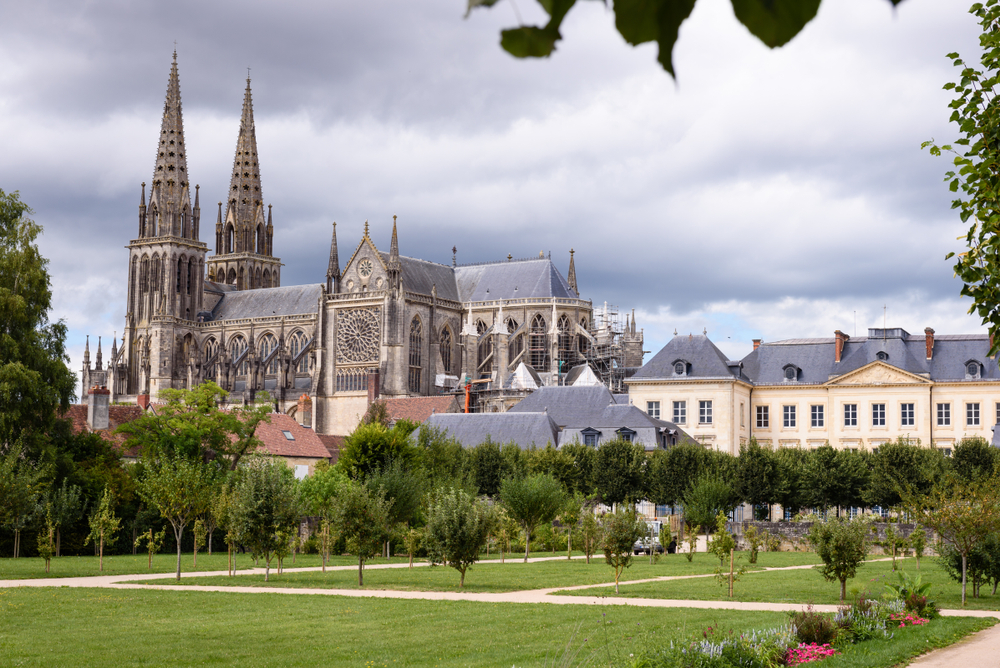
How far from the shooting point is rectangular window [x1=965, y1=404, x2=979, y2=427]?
200 feet

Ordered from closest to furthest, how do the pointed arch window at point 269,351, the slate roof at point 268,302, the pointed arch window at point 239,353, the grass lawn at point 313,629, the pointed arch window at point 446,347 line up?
the grass lawn at point 313,629 → the pointed arch window at point 446,347 → the pointed arch window at point 269,351 → the pointed arch window at point 239,353 → the slate roof at point 268,302

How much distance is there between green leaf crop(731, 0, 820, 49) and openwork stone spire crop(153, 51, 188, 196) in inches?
4291

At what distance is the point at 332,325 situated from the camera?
293 feet

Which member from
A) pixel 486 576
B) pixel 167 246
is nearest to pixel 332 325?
pixel 167 246

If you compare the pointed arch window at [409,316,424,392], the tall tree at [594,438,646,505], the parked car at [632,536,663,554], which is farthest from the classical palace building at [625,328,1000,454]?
the pointed arch window at [409,316,424,392]

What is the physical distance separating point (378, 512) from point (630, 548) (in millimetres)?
7318

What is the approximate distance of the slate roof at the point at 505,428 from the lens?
2387 inches

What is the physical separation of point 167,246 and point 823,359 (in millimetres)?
63016

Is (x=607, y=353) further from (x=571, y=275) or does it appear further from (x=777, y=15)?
(x=777, y=15)

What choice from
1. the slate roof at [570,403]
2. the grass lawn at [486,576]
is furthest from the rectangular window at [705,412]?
the grass lawn at [486,576]

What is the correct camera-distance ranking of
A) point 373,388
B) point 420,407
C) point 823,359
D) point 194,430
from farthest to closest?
point 373,388
point 420,407
point 823,359
point 194,430

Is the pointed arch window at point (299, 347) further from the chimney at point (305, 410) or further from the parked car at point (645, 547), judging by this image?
the parked car at point (645, 547)

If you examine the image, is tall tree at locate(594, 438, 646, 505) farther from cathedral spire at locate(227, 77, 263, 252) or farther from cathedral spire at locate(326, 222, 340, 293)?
cathedral spire at locate(227, 77, 263, 252)

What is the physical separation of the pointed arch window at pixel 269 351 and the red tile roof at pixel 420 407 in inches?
829
